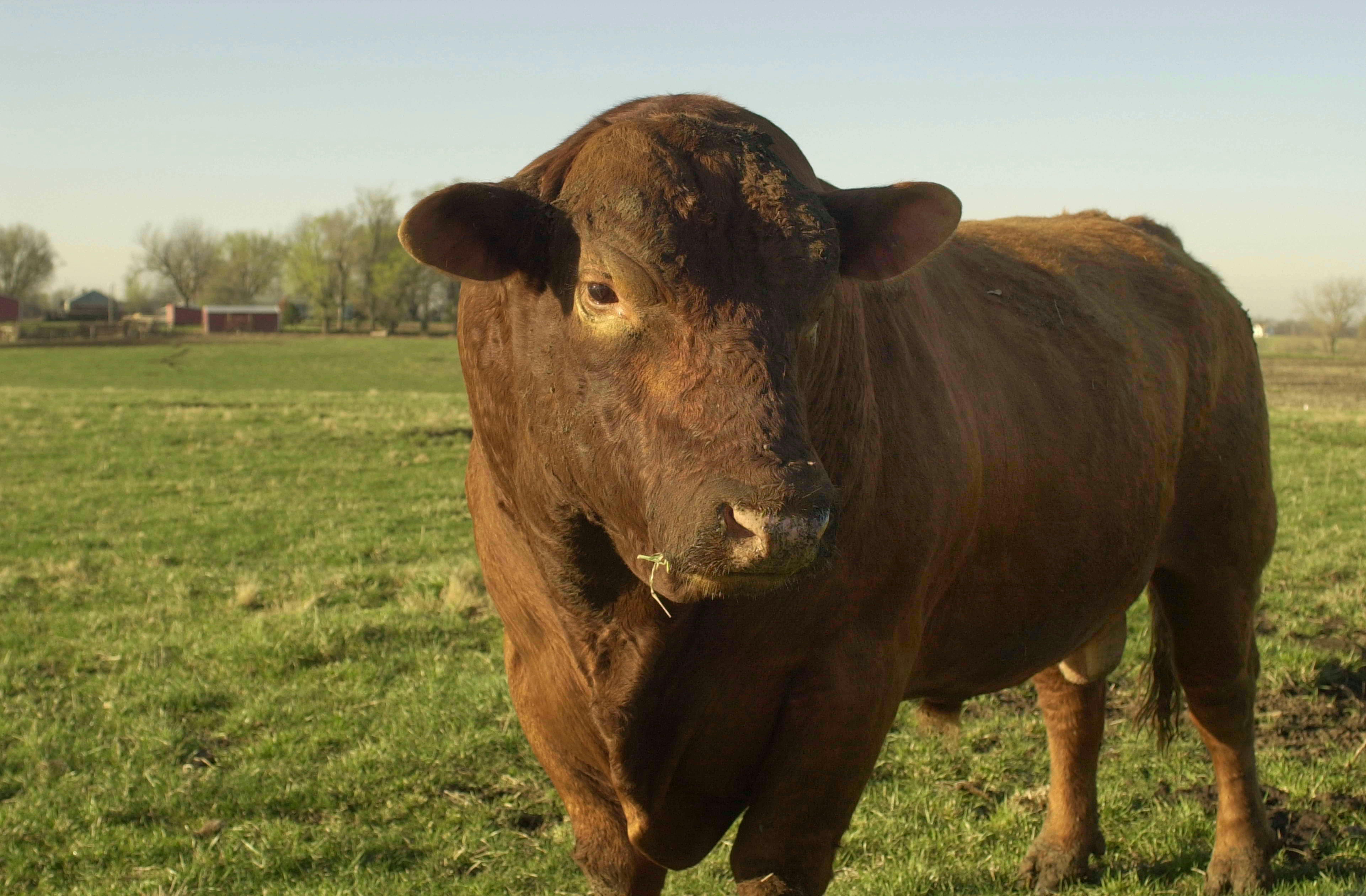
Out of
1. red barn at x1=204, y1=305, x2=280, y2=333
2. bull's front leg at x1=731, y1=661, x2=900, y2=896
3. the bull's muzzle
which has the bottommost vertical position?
bull's front leg at x1=731, y1=661, x2=900, y2=896

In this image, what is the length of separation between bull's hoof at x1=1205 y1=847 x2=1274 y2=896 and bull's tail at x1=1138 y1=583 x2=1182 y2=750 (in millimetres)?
694

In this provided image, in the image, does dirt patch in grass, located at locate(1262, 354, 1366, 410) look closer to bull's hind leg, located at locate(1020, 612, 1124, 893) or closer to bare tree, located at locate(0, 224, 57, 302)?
bull's hind leg, located at locate(1020, 612, 1124, 893)

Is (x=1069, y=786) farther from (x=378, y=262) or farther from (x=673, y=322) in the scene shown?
(x=378, y=262)

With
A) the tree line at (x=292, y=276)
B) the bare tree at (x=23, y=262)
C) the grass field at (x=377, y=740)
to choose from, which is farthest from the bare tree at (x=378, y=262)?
the grass field at (x=377, y=740)

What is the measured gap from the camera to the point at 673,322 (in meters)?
2.26

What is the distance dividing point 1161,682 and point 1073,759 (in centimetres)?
66

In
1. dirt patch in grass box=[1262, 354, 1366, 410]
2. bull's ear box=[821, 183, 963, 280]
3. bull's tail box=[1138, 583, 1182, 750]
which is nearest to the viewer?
bull's ear box=[821, 183, 963, 280]

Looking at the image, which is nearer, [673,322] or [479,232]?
[673,322]

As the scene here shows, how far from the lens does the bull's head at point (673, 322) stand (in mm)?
2053

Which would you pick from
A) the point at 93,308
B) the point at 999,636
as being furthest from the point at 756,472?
the point at 93,308

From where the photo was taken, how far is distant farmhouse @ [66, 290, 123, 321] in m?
92.5

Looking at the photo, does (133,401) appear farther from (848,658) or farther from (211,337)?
(211,337)

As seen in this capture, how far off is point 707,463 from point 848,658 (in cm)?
84

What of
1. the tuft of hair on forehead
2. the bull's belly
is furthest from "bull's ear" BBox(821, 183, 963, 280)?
the bull's belly
